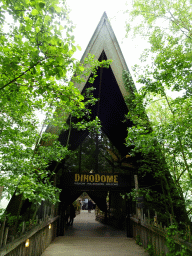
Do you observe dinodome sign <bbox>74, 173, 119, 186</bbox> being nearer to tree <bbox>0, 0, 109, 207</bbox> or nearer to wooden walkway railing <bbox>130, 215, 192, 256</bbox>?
wooden walkway railing <bbox>130, 215, 192, 256</bbox>

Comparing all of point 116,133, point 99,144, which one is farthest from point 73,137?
point 116,133

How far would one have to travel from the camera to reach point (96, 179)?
768cm

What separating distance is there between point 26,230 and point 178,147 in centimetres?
350

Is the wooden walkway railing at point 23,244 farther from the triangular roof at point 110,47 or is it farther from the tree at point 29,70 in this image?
the triangular roof at point 110,47

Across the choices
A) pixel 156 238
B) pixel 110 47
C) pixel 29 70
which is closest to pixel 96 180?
pixel 156 238

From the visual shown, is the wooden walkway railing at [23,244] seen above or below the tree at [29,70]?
below

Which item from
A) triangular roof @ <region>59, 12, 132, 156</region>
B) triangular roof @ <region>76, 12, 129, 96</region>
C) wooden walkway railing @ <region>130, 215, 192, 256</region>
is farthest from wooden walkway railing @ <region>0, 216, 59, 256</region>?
triangular roof @ <region>76, 12, 129, 96</region>

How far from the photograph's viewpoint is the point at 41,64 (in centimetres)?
187

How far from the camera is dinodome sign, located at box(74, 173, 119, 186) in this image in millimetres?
7602

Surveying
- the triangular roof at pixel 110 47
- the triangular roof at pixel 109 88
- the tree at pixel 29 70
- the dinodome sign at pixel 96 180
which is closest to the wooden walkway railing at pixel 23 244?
the tree at pixel 29 70

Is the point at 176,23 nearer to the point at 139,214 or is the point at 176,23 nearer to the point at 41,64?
the point at 41,64

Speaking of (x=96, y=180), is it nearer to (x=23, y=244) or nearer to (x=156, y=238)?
(x=156, y=238)

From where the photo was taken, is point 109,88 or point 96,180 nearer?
point 96,180

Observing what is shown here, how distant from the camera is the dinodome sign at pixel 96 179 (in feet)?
24.9
